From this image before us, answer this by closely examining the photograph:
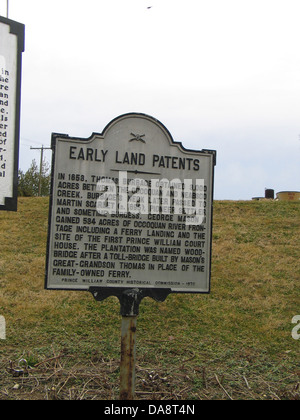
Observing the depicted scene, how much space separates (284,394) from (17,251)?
781 cm

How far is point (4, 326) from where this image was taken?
7.73m

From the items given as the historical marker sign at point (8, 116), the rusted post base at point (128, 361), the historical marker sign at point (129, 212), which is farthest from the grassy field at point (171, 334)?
the historical marker sign at point (8, 116)

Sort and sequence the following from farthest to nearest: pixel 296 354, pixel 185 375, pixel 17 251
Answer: pixel 17 251 < pixel 296 354 < pixel 185 375

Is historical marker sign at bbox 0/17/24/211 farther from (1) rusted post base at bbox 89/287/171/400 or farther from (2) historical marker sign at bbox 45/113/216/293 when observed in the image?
(1) rusted post base at bbox 89/287/171/400

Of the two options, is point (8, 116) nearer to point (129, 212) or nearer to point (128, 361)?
point (129, 212)

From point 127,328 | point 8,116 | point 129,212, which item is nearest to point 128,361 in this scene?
point 127,328

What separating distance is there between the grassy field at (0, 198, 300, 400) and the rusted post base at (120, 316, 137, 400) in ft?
1.91

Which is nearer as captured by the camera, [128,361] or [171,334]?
[128,361]

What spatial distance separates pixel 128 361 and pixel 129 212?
5.59ft

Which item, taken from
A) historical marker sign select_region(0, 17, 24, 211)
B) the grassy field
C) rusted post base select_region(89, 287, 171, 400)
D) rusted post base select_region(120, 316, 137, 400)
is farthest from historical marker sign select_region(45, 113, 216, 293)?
historical marker sign select_region(0, 17, 24, 211)

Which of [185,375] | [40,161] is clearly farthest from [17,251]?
[40,161]

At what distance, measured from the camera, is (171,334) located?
25.5ft

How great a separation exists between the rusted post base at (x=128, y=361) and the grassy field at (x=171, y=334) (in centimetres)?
58

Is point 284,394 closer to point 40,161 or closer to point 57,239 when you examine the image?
point 57,239
